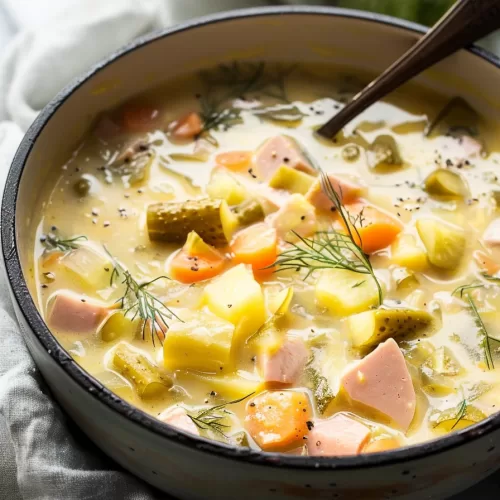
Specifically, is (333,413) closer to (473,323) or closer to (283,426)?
(283,426)

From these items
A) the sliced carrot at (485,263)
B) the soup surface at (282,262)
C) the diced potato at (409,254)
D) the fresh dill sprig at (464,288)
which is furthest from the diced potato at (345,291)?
the sliced carrot at (485,263)

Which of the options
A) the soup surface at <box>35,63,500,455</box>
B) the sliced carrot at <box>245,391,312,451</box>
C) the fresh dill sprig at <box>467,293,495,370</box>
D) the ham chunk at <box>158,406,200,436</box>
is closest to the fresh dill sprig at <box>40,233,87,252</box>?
the soup surface at <box>35,63,500,455</box>

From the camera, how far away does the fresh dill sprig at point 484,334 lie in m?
2.05

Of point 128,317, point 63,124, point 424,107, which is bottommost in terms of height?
point 128,317

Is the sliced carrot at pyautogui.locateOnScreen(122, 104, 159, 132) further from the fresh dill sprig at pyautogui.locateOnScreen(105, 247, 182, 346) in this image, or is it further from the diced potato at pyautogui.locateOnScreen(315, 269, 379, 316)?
the diced potato at pyautogui.locateOnScreen(315, 269, 379, 316)

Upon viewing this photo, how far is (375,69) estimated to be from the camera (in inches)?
110

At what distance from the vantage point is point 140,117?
2.70 metres

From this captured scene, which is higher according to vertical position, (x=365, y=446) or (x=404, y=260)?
(x=404, y=260)

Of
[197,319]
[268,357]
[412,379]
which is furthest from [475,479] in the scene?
[197,319]

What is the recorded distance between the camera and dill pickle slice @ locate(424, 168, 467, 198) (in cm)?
243

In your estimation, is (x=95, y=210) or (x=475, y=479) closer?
(x=475, y=479)

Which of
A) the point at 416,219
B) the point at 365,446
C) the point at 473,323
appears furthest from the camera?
the point at 416,219

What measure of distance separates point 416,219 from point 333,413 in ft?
2.32

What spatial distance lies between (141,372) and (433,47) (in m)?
1.38
